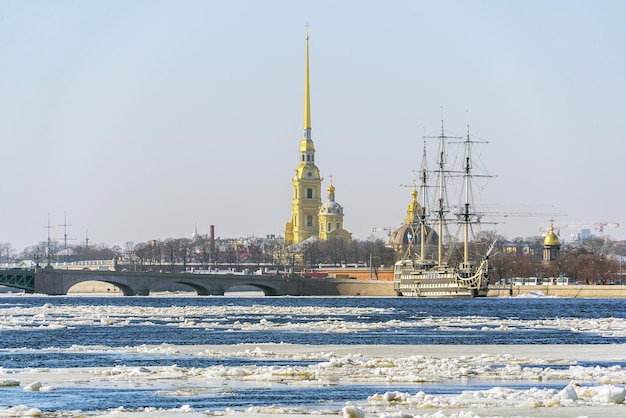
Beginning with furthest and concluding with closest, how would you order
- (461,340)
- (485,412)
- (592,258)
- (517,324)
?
(592,258) < (517,324) < (461,340) < (485,412)

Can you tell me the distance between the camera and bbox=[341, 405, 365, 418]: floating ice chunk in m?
28.2

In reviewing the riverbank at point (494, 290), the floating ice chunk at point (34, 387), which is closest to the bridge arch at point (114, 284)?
the riverbank at point (494, 290)

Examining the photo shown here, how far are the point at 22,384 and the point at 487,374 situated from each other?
11.8m

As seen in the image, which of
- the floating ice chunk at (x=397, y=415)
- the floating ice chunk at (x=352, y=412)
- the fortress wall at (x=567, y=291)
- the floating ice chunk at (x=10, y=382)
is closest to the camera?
the floating ice chunk at (x=397, y=415)

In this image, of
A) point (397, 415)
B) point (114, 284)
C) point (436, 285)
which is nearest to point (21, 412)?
point (397, 415)

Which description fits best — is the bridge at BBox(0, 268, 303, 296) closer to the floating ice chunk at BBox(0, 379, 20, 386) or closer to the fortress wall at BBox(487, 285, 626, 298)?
the fortress wall at BBox(487, 285, 626, 298)

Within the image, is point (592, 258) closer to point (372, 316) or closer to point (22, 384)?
point (372, 316)

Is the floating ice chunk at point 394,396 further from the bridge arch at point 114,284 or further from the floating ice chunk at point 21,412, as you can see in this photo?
the bridge arch at point 114,284

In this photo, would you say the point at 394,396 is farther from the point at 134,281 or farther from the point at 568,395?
the point at 134,281

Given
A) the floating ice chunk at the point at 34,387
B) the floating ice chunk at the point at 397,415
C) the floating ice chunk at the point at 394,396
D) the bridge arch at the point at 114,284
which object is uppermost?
the bridge arch at the point at 114,284

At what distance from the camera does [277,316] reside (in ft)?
258

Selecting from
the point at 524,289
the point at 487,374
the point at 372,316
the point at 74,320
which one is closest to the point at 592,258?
the point at 524,289

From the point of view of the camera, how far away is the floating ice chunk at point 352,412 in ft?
92.6

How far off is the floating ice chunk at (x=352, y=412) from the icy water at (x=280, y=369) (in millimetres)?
736
